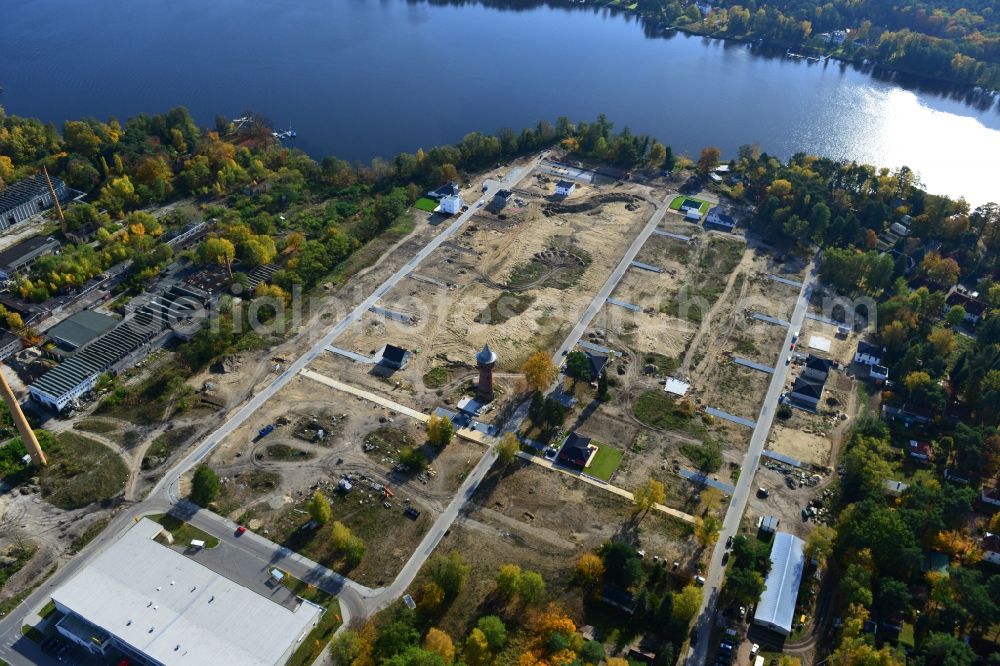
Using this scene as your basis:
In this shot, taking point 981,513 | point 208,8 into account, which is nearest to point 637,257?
point 981,513

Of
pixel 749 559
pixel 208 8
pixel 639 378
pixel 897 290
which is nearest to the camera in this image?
pixel 749 559

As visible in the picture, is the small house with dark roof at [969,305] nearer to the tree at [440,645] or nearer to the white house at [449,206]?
the white house at [449,206]

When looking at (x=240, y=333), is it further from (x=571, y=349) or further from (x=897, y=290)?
(x=897, y=290)

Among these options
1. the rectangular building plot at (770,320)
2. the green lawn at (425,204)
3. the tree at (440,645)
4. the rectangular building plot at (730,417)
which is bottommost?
the rectangular building plot at (730,417)

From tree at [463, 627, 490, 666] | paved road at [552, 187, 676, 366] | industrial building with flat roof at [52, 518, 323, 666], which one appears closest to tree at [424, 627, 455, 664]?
tree at [463, 627, 490, 666]

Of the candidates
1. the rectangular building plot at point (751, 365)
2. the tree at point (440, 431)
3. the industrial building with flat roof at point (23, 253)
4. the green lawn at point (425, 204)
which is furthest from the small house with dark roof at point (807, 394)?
the industrial building with flat roof at point (23, 253)

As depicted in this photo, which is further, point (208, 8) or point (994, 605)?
point (208, 8)

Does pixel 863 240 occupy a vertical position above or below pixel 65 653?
above
